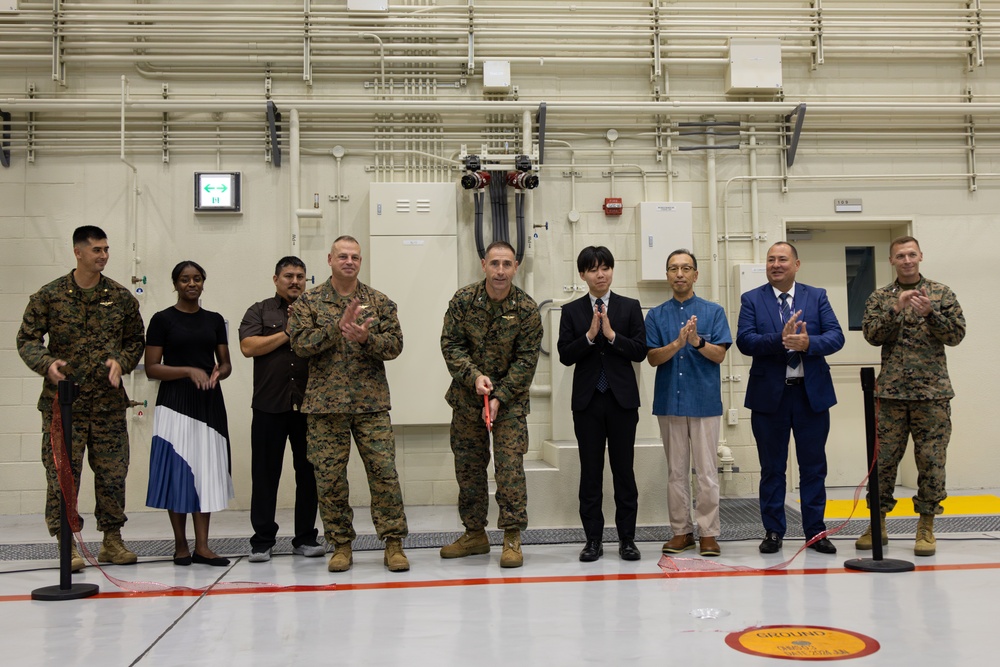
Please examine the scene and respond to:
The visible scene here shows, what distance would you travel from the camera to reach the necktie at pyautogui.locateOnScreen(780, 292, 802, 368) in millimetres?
4270

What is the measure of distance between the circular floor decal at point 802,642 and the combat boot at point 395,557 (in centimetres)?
167

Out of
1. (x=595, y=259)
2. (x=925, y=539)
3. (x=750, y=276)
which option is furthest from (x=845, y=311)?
(x=595, y=259)

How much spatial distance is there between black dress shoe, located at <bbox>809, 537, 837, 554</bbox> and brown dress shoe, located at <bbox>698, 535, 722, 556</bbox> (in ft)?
1.72

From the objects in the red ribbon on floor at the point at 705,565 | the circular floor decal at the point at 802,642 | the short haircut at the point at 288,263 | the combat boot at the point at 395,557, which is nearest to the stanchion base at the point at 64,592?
the combat boot at the point at 395,557

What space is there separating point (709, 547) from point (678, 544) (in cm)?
16

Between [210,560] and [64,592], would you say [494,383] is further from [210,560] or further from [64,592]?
[64,592]

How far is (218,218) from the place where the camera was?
5.86 meters

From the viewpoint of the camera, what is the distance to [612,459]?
13.9ft

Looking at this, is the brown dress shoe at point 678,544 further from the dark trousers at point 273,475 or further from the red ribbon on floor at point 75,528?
the dark trousers at point 273,475

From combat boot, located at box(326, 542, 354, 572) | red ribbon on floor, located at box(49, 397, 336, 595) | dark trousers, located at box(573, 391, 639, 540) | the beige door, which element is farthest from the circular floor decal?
the beige door

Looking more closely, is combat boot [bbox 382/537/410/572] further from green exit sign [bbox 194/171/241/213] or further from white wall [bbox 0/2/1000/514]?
green exit sign [bbox 194/171/241/213]

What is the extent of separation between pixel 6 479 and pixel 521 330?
12.9 feet

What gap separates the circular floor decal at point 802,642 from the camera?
2.70 m

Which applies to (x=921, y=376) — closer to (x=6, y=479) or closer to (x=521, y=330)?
(x=521, y=330)
